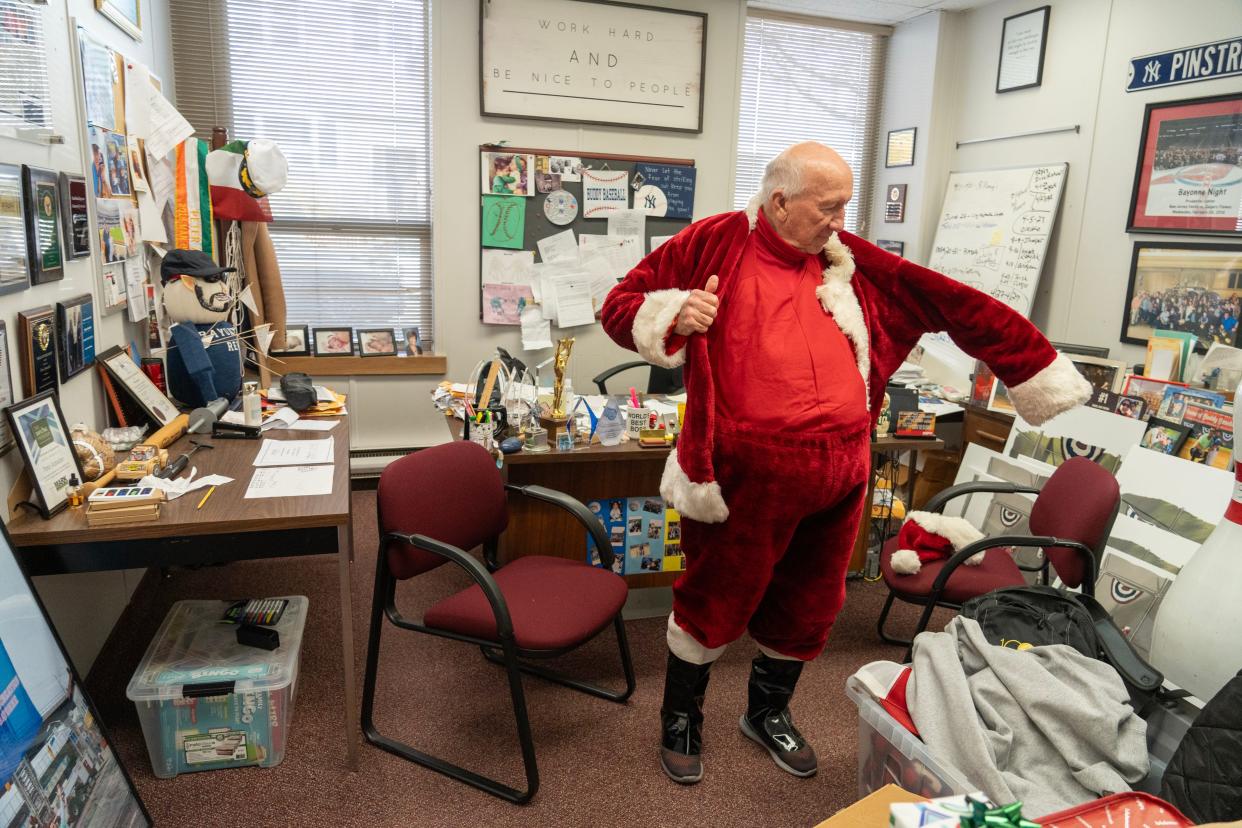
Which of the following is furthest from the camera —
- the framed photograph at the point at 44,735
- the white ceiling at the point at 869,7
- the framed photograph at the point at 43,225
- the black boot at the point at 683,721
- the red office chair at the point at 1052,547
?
the white ceiling at the point at 869,7

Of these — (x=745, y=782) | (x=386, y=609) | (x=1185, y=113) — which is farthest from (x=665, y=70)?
(x=745, y=782)

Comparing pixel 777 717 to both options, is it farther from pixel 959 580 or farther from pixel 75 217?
pixel 75 217

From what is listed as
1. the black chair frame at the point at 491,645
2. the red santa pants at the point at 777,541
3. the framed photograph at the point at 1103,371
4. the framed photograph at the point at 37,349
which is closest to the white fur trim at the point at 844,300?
the red santa pants at the point at 777,541

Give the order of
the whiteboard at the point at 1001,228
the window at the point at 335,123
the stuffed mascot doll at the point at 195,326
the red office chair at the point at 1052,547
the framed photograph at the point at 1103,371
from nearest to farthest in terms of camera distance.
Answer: the red office chair at the point at 1052,547
the stuffed mascot doll at the point at 195,326
the framed photograph at the point at 1103,371
the window at the point at 335,123
the whiteboard at the point at 1001,228

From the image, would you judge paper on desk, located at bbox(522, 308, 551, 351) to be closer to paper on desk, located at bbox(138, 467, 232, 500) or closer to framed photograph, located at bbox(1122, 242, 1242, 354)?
paper on desk, located at bbox(138, 467, 232, 500)

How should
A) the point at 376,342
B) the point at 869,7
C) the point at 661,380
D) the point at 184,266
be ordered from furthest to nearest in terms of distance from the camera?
the point at 869,7 < the point at 376,342 < the point at 661,380 < the point at 184,266

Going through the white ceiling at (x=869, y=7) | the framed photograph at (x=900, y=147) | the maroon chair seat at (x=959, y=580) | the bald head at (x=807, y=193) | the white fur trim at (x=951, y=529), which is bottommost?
the maroon chair seat at (x=959, y=580)

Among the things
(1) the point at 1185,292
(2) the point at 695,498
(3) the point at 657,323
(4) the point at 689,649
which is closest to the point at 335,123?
(3) the point at 657,323

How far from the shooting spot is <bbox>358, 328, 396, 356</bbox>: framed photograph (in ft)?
12.8

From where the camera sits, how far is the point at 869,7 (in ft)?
14.1

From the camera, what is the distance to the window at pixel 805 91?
181 inches

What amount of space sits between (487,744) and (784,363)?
1.30 meters

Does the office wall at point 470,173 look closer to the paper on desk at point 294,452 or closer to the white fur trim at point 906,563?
the paper on desk at point 294,452

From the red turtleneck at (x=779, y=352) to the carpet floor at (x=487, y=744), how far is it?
0.96 meters
